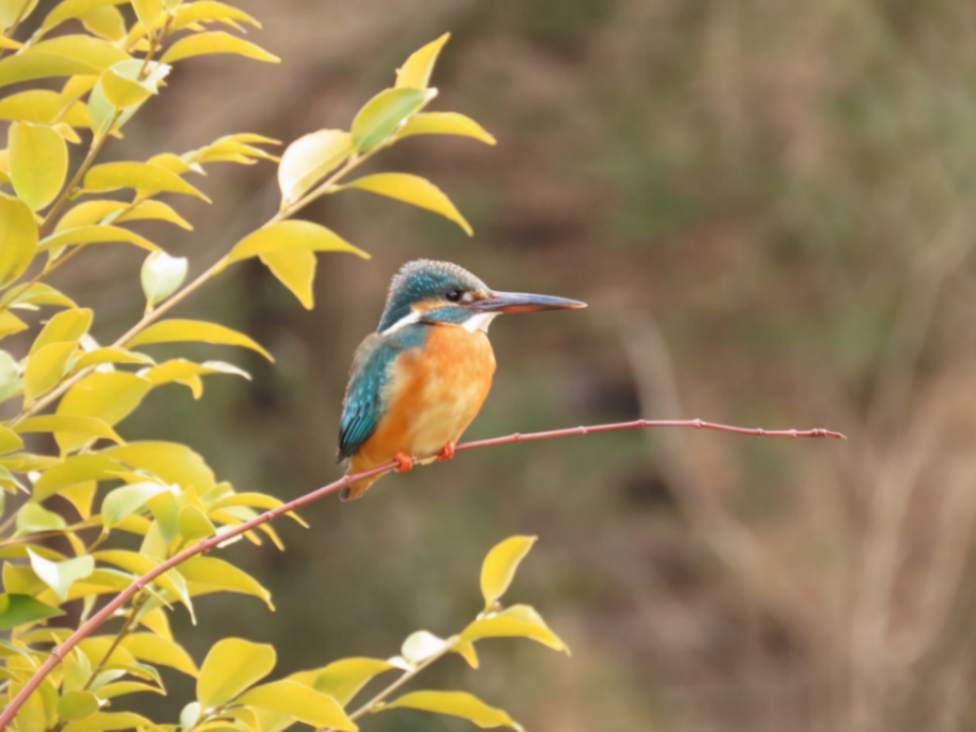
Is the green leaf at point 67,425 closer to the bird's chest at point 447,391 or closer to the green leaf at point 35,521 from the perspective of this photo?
the green leaf at point 35,521

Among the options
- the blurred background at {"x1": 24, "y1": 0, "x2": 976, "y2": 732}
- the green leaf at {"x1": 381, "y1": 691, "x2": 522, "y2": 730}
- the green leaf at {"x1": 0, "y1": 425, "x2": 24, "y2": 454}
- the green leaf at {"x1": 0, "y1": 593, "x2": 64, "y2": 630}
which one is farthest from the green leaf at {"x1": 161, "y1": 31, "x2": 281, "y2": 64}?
the blurred background at {"x1": 24, "y1": 0, "x2": 976, "y2": 732}

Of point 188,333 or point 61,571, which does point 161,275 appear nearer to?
point 188,333

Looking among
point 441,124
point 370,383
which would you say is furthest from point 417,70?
point 370,383

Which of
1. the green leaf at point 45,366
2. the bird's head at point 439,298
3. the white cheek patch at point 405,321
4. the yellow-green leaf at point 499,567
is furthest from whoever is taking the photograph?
the white cheek patch at point 405,321

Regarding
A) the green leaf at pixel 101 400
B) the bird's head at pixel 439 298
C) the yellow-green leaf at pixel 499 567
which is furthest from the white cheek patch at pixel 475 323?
the green leaf at pixel 101 400

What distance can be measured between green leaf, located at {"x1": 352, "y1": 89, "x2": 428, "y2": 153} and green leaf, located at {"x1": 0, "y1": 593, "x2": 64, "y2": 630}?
0.41 metres

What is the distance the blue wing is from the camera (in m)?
1.95

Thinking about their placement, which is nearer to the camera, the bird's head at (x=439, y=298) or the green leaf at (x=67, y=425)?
the green leaf at (x=67, y=425)

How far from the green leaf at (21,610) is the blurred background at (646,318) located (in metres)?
4.46

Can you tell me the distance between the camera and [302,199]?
4.22ft

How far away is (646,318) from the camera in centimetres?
769

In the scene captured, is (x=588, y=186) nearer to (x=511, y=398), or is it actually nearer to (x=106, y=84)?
(x=511, y=398)

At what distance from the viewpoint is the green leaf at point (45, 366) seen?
117 centimetres

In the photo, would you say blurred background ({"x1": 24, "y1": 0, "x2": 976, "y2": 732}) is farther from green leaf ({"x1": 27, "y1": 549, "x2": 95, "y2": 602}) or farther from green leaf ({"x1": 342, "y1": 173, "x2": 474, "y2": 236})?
green leaf ({"x1": 27, "y1": 549, "x2": 95, "y2": 602})
